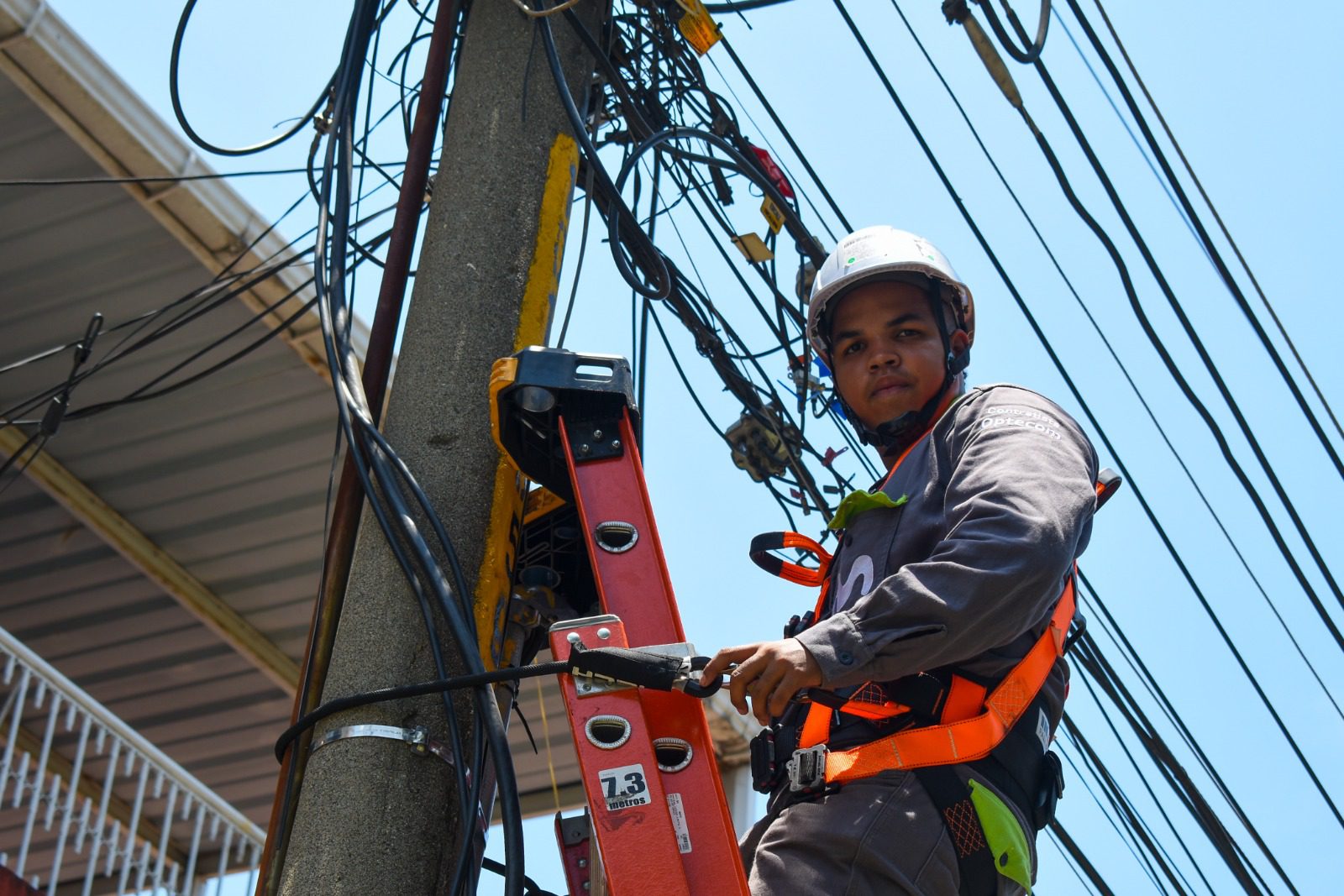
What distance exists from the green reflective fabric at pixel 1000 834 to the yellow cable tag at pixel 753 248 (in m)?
3.86

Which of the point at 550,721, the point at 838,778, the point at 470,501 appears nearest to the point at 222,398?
the point at 550,721

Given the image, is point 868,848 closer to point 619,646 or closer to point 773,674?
point 773,674

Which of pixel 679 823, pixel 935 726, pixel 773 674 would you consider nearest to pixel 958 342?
pixel 935 726

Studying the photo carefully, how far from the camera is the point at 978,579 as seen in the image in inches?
100

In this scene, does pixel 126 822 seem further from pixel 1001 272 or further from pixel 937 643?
pixel 937 643

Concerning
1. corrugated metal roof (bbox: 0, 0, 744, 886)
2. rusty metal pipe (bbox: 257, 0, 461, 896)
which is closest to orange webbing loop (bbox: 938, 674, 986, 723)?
rusty metal pipe (bbox: 257, 0, 461, 896)

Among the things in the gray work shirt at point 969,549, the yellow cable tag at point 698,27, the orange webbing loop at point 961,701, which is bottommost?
the orange webbing loop at point 961,701

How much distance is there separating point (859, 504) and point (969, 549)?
1.71ft

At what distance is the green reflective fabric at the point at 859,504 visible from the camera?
9.97 feet

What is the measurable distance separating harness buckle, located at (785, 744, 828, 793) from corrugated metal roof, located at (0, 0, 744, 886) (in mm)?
4271

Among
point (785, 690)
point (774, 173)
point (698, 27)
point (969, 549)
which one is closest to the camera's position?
point (785, 690)

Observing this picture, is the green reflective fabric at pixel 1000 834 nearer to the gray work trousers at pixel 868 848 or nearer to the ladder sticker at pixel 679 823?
the gray work trousers at pixel 868 848

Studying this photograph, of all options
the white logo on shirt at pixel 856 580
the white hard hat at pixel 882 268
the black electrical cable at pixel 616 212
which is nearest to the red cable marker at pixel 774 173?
the black electrical cable at pixel 616 212

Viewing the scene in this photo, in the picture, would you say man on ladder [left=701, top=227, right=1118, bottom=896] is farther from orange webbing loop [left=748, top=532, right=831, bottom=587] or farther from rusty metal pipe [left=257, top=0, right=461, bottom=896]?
rusty metal pipe [left=257, top=0, right=461, bottom=896]
